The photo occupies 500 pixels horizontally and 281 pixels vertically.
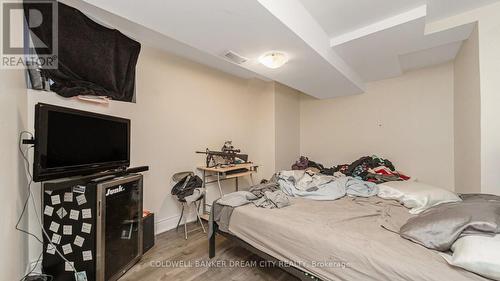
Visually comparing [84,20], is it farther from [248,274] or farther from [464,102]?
[464,102]

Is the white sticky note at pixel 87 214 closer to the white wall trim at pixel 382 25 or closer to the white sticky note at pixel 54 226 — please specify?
the white sticky note at pixel 54 226

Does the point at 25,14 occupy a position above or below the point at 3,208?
above

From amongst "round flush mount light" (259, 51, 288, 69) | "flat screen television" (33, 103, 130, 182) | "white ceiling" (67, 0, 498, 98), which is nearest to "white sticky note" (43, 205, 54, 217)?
"flat screen television" (33, 103, 130, 182)

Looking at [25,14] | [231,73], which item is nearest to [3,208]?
[25,14]

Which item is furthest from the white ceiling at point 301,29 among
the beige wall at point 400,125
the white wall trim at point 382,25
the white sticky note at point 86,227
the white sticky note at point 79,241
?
the white sticky note at point 79,241

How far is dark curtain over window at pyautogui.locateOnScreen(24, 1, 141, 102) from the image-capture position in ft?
5.66

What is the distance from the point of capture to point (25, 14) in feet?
5.14

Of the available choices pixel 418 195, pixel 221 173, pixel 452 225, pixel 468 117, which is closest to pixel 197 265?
pixel 221 173

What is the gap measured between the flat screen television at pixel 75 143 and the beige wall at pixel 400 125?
3.60 metres

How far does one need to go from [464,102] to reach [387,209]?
5.84 feet

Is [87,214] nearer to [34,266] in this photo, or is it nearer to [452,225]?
[34,266]

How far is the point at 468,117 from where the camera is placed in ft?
7.40

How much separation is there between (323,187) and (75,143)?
239 centimetres

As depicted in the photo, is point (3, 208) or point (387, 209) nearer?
point (3, 208)
